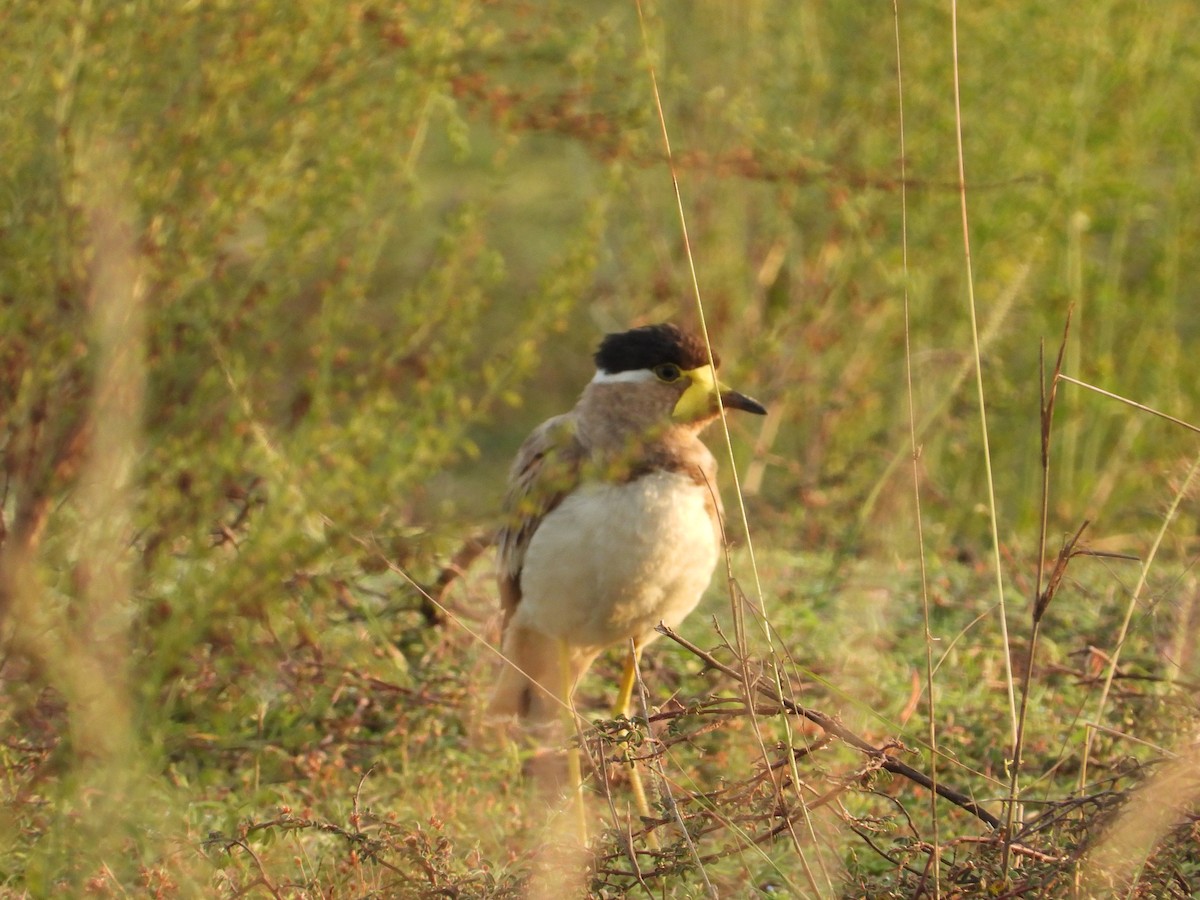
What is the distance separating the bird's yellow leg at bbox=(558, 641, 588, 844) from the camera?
4.03 metres

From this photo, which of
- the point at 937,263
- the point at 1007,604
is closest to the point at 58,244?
the point at 1007,604

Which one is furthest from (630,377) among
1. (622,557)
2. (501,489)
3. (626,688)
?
(626,688)

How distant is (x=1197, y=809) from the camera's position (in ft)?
9.98

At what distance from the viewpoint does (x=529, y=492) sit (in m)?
4.49

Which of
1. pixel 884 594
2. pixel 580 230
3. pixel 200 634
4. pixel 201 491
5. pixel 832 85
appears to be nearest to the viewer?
pixel 200 634

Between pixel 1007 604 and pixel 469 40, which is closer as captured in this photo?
pixel 469 40

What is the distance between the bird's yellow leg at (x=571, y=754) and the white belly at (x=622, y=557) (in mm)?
145

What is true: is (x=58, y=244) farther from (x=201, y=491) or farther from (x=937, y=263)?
(x=937, y=263)

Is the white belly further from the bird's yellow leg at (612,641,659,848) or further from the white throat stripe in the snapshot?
the white throat stripe

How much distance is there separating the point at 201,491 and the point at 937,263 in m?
3.87

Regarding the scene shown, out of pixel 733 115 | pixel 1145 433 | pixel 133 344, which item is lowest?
pixel 1145 433

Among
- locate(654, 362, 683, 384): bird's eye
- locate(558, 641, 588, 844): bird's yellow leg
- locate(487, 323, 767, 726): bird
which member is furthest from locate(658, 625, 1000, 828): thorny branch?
locate(654, 362, 683, 384): bird's eye

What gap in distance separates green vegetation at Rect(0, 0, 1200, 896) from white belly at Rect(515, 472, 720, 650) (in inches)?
11.9

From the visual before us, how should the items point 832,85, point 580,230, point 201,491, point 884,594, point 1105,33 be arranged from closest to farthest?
point 201,491 → point 580,230 → point 884,594 → point 1105,33 → point 832,85
